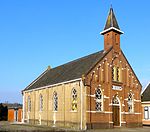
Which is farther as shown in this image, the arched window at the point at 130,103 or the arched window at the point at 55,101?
the arched window at the point at 55,101

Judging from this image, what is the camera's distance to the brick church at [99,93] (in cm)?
3350

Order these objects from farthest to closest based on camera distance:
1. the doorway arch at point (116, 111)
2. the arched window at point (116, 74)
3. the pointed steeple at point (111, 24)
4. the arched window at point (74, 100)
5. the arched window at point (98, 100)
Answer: the pointed steeple at point (111, 24) < the arched window at point (116, 74) < the doorway arch at point (116, 111) < the arched window at point (74, 100) < the arched window at point (98, 100)

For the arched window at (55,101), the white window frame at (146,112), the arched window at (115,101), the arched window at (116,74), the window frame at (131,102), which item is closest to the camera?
the arched window at (115,101)

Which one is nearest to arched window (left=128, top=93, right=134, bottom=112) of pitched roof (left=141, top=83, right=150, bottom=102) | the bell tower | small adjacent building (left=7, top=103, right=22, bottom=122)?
pitched roof (left=141, top=83, right=150, bottom=102)

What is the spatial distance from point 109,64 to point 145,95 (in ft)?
43.2

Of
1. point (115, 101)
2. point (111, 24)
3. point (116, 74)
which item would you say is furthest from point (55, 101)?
point (111, 24)

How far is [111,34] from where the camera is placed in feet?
123

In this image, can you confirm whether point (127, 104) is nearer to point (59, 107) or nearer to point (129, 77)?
point (129, 77)

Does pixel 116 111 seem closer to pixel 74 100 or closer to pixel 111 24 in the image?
pixel 74 100

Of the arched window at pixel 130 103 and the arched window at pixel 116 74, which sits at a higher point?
the arched window at pixel 116 74

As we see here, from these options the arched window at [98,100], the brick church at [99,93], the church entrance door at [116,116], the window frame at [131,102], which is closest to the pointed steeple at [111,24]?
the brick church at [99,93]

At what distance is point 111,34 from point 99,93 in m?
8.24

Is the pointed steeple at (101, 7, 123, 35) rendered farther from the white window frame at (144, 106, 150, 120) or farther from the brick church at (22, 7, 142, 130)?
the white window frame at (144, 106, 150, 120)

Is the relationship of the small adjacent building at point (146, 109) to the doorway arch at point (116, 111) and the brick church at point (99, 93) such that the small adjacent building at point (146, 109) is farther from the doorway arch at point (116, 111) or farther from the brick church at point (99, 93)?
the doorway arch at point (116, 111)
